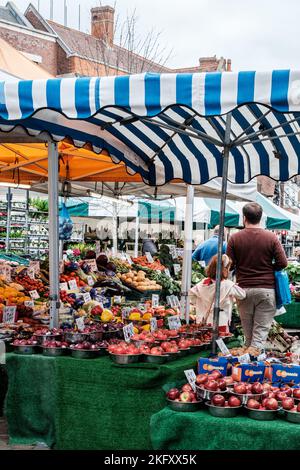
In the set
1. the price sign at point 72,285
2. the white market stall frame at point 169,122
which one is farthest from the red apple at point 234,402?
the price sign at point 72,285

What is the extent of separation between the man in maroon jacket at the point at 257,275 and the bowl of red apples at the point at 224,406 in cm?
258

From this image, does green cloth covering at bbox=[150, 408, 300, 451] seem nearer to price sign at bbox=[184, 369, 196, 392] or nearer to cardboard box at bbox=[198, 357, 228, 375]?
price sign at bbox=[184, 369, 196, 392]

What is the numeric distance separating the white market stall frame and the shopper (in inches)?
37.1

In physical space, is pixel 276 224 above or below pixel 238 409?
above

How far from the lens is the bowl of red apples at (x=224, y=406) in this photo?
11.1ft

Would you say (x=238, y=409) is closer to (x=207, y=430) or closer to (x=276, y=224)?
(x=207, y=430)

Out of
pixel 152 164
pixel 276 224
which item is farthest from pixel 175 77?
pixel 276 224

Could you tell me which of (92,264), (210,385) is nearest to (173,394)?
(210,385)

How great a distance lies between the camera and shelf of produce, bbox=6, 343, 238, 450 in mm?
4070

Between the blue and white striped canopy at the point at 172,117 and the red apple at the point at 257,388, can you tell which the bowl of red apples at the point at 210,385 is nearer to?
the red apple at the point at 257,388

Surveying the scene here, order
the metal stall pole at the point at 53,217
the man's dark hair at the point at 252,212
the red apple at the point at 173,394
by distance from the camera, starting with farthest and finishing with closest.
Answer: the man's dark hair at the point at 252,212 → the metal stall pole at the point at 53,217 → the red apple at the point at 173,394

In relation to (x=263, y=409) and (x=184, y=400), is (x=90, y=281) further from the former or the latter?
(x=263, y=409)

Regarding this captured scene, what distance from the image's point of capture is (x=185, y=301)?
22.2 ft
